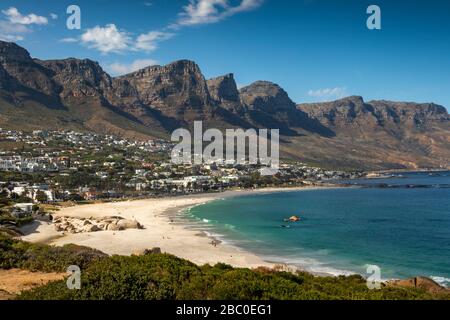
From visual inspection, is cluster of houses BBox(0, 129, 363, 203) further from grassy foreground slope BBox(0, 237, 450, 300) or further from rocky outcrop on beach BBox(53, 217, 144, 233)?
grassy foreground slope BBox(0, 237, 450, 300)

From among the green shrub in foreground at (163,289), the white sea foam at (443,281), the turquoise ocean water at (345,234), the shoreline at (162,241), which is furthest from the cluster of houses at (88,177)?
the green shrub in foreground at (163,289)

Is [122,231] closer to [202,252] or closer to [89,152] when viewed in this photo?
[202,252]

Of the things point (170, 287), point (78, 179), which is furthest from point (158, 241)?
point (78, 179)

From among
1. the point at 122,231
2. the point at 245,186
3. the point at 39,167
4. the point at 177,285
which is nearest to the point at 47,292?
the point at 177,285

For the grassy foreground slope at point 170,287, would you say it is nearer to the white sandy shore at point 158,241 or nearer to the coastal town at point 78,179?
the white sandy shore at point 158,241

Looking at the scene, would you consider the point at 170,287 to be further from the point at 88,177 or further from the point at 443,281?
the point at 88,177
